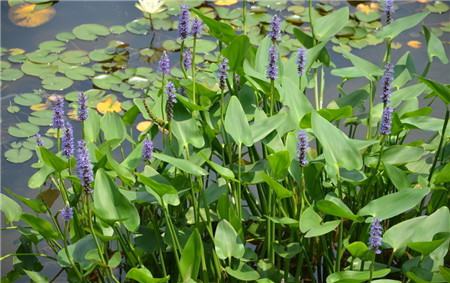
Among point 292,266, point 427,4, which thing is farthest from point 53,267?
point 427,4

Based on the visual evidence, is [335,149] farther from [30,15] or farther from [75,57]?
[30,15]

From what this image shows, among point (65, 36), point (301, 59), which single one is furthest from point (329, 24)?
point (65, 36)

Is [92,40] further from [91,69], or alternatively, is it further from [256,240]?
[256,240]

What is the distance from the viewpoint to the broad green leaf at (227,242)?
1.57 metres

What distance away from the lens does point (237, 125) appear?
163 cm

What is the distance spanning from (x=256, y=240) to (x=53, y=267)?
0.59 metres

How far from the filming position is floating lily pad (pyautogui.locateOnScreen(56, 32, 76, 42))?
3.19 metres

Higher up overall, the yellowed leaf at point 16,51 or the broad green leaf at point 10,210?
the broad green leaf at point 10,210

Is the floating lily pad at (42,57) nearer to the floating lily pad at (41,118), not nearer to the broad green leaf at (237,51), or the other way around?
the floating lily pad at (41,118)

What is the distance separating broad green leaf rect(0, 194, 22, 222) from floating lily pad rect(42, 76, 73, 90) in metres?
1.16

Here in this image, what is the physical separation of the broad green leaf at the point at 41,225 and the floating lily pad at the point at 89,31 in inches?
64.5

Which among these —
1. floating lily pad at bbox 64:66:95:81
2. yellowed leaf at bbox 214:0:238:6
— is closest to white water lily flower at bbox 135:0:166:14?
yellowed leaf at bbox 214:0:238:6

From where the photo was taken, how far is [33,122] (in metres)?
2.75

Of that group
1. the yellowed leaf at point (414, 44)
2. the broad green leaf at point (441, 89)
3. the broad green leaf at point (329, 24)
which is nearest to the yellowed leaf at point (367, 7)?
the yellowed leaf at point (414, 44)
